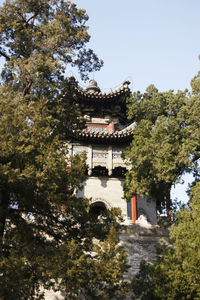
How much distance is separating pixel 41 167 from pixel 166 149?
234 inches

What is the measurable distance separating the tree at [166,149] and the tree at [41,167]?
11.3ft

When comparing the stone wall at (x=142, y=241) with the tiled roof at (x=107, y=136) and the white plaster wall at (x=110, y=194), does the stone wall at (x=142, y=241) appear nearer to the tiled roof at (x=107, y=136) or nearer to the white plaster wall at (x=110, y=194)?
the white plaster wall at (x=110, y=194)

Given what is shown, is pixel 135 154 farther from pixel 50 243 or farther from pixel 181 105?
pixel 50 243

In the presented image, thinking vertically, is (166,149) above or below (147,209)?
above

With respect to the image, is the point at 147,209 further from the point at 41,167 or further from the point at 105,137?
the point at 41,167

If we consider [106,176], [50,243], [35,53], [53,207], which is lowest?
[50,243]

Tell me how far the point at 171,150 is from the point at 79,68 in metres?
4.41

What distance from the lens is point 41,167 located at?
297 inches

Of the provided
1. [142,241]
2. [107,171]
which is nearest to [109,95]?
[107,171]

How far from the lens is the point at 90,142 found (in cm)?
1658

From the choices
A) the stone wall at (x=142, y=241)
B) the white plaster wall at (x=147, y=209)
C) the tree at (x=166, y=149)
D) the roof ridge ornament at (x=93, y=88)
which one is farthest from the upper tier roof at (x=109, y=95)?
the stone wall at (x=142, y=241)

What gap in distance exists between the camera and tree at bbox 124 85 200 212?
40.0ft

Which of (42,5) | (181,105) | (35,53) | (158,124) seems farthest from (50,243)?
(181,105)

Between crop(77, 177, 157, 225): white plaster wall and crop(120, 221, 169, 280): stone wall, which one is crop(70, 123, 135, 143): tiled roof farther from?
crop(120, 221, 169, 280): stone wall
